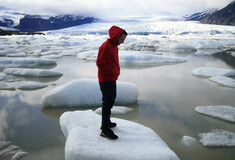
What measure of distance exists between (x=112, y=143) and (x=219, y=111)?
2.22 metres

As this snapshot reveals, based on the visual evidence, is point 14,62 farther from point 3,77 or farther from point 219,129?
point 219,129

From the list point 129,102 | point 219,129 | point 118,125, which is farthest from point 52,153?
point 219,129

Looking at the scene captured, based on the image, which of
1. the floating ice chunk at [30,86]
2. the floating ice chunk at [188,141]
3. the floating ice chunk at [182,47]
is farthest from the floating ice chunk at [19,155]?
the floating ice chunk at [182,47]

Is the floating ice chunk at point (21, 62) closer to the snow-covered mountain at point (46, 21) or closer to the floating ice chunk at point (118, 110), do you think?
the floating ice chunk at point (118, 110)

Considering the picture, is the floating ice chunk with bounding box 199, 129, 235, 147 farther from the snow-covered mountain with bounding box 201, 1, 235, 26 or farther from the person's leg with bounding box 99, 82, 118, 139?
the snow-covered mountain with bounding box 201, 1, 235, 26

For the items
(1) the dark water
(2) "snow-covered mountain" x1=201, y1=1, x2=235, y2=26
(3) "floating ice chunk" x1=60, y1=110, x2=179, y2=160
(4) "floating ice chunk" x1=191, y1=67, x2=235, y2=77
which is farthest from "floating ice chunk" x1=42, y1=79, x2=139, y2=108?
(2) "snow-covered mountain" x1=201, y1=1, x2=235, y2=26

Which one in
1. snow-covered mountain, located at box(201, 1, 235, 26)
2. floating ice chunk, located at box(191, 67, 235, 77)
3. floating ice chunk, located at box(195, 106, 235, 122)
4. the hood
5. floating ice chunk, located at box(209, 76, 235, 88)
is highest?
snow-covered mountain, located at box(201, 1, 235, 26)

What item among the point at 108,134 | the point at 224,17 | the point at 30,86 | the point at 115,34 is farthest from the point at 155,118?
the point at 224,17

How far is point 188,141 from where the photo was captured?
2613mm

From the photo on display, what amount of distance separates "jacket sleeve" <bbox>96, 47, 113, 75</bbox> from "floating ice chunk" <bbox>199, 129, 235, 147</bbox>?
1528mm

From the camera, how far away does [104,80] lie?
2111 millimetres

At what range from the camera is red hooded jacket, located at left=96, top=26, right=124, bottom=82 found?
2057mm

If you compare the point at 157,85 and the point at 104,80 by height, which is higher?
the point at 104,80

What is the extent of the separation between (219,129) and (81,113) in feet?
6.33
